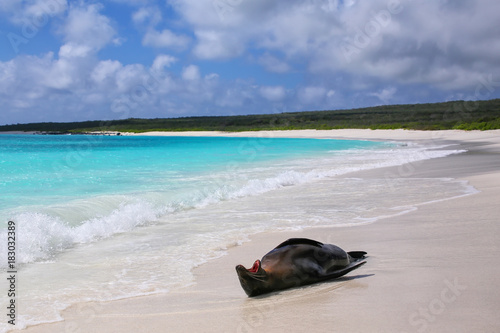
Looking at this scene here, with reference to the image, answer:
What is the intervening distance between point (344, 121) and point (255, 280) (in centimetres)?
8773

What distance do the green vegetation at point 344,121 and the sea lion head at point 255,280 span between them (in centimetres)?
4969

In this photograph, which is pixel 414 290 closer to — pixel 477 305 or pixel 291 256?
pixel 477 305

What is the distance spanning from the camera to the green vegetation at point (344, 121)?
205 ft

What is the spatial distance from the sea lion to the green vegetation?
49.0 meters

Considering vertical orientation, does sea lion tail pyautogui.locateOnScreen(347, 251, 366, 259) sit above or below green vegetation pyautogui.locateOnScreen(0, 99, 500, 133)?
below

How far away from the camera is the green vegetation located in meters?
62.6

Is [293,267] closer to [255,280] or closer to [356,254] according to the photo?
[255,280]

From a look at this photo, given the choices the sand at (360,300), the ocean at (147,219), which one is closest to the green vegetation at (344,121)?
the ocean at (147,219)

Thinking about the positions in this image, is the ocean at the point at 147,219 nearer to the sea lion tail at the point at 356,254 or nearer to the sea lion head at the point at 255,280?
the sea lion head at the point at 255,280

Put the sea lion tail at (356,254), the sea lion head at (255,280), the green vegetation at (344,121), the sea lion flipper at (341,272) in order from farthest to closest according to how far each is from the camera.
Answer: the green vegetation at (344,121) < the sea lion tail at (356,254) < the sea lion flipper at (341,272) < the sea lion head at (255,280)

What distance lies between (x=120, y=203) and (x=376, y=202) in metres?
5.18

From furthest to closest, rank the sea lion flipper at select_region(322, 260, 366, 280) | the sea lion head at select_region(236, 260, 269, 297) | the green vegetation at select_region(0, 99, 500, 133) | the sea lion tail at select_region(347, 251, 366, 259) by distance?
the green vegetation at select_region(0, 99, 500, 133) → the sea lion tail at select_region(347, 251, 366, 259) → the sea lion flipper at select_region(322, 260, 366, 280) → the sea lion head at select_region(236, 260, 269, 297)

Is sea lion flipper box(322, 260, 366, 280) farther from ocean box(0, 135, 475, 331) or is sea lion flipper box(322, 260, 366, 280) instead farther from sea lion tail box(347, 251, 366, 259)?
ocean box(0, 135, 475, 331)

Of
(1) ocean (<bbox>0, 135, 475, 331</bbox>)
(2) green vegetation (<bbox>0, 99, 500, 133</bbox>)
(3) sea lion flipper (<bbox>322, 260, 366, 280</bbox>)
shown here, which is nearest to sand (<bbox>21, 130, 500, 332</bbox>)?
(3) sea lion flipper (<bbox>322, 260, 366, 280</bbox>)
